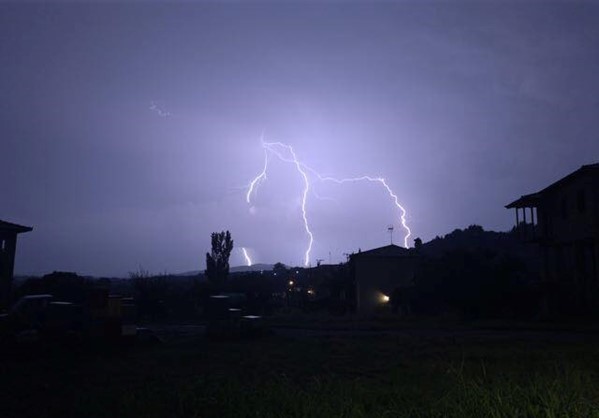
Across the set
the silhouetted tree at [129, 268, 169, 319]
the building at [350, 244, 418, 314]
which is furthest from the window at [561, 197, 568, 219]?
the silhouetted tree at [129, 268, 169, 319]

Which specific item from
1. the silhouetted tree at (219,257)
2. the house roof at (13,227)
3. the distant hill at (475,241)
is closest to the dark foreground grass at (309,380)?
the house roof at (13,227)

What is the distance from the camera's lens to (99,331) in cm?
1900

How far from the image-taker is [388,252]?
41.9 m

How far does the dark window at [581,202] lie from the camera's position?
27.5m

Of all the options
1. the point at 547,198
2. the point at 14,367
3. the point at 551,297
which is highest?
the point at 547,198

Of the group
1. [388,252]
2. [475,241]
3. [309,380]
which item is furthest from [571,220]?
[475,241]

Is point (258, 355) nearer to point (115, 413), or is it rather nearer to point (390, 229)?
point (115, 413)

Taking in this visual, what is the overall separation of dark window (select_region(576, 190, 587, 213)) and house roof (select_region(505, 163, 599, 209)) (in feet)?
3.26

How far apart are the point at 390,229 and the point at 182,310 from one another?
19815mm

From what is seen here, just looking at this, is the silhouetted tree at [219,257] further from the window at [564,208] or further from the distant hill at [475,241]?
the window at [564,208]

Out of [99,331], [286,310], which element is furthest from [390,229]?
[99,331]

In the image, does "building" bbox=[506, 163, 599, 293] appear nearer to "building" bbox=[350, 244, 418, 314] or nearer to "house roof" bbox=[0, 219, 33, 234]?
"building" bbox=[350, 244, 418, 314]

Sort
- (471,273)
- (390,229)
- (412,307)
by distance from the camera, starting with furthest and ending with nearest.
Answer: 1. (390,229)
2. (412,307)
3. (471,273)

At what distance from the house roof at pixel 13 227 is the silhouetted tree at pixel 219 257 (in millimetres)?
21219
